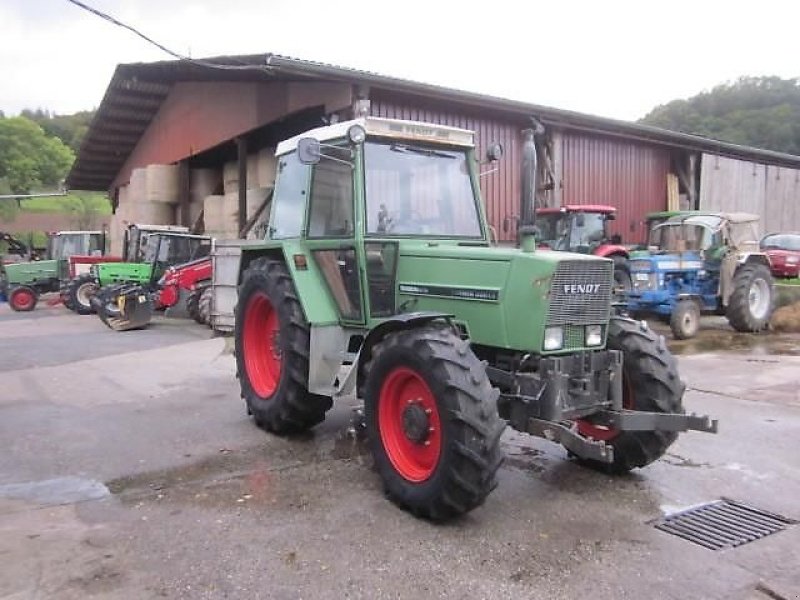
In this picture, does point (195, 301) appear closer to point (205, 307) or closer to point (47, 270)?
point (205, 307)

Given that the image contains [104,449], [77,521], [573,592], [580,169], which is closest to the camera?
[573,592]

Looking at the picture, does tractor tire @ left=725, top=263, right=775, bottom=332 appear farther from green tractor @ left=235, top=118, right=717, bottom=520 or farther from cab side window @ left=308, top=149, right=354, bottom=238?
cab side window @ left=308, top=149, right=354, bottom=238

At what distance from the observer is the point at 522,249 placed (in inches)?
170

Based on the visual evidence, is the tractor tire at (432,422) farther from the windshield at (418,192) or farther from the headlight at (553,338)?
the windshield at (418,192)

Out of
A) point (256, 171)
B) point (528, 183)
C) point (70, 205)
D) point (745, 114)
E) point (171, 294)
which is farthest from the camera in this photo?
point (70, 205)

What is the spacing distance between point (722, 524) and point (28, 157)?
2938 inches

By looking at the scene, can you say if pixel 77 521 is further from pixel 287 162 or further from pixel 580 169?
pixel 580 169

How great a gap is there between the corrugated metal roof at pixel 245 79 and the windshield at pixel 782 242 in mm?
2378

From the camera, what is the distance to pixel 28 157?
67.1 meters

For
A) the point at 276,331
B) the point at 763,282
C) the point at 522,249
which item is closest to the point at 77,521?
the point at 276,331

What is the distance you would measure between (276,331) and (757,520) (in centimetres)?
374

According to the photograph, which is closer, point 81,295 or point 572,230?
point 572,230

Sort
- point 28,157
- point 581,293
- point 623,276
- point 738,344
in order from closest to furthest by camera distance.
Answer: point 581,293 < point 738,344 < point 623,276 < point 28,157

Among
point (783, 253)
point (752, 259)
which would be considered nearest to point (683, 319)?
point (752, 259)
